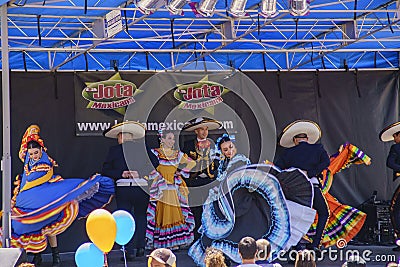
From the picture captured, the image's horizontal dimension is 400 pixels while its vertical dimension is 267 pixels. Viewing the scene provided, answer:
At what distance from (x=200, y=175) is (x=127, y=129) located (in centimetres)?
107

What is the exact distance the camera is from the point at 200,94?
10320 mm

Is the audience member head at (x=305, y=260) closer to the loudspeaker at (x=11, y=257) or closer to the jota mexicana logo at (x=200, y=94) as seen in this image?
the loudspeaker at (x=11, y=257)

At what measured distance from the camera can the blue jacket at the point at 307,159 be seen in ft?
29.9

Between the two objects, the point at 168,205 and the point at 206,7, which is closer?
the point at 206,7

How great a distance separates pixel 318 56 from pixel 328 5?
1637 millimetres

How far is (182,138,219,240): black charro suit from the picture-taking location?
32.0 ft

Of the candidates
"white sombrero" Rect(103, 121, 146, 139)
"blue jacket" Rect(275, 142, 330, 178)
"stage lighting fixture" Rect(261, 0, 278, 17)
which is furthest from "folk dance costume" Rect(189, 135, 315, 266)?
"stage lighting fixture" Rect(261, 0, 278, 17)

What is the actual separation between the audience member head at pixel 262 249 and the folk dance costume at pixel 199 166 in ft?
14.7

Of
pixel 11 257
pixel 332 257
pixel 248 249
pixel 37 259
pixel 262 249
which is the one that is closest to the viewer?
pixel 248 249

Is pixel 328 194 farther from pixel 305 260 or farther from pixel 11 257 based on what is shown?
pixel 305 260

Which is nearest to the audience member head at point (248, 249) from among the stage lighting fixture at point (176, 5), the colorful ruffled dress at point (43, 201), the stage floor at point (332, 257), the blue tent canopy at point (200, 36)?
the stage lighting fixture at point (176, 5)

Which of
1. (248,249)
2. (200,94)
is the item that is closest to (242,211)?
(200,94)

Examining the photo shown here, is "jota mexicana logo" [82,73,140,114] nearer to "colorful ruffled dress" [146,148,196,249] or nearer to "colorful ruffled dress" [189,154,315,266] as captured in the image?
"colorful ruffled dress" [146,148,196,249]

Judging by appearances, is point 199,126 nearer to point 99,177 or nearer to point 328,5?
point 99,177
